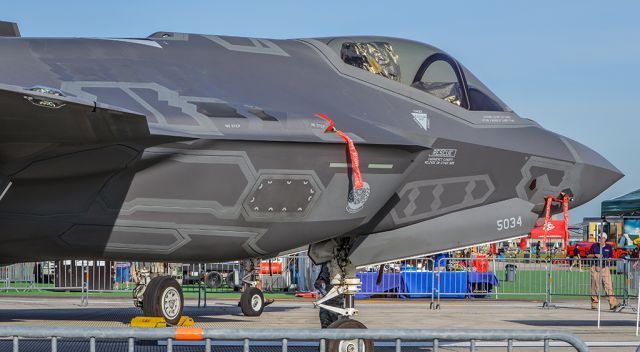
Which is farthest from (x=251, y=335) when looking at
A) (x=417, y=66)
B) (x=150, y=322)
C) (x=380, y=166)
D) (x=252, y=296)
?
(x=252, y=296)

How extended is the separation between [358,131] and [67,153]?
3009 millimetres

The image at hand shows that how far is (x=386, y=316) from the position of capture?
19.8m

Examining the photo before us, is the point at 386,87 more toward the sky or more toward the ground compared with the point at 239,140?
more toward the sky

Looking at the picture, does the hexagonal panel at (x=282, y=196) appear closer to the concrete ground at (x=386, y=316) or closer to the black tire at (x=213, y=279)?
the concrete ground at (x=386, y=316)

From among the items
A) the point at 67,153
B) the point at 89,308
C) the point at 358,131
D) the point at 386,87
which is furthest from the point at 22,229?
A: the point at 89,308

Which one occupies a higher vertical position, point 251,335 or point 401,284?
point 251,335

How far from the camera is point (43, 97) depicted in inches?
301

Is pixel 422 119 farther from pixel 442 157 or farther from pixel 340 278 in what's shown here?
pixel 340 278

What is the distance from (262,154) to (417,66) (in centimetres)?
265

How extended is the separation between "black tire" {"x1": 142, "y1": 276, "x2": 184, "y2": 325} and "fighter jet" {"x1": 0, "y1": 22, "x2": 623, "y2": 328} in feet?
14.7

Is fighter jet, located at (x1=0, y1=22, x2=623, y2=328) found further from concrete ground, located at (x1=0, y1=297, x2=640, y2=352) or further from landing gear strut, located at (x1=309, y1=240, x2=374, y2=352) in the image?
concrete ground, located at (x1=0, y1=297, x2=640, y2=352)

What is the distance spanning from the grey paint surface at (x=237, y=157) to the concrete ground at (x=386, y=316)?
291 cm

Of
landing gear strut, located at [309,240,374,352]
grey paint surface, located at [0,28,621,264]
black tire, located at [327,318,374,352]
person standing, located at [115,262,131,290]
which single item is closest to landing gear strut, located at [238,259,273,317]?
landing gear strut, located at [309,240,374,352]

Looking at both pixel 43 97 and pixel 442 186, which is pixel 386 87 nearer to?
pixel 442 186
